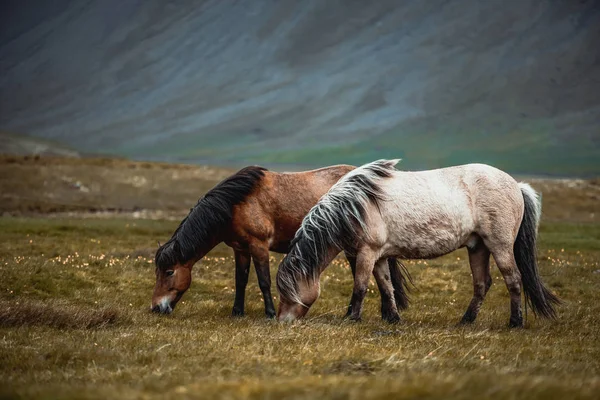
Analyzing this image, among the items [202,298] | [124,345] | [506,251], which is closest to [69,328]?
[124,345]

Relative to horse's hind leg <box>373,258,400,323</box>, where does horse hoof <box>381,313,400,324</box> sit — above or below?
below

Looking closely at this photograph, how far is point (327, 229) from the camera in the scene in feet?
41.4

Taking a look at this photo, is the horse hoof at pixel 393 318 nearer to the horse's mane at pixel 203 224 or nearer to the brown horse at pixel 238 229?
the brown horse at pixel 238 229

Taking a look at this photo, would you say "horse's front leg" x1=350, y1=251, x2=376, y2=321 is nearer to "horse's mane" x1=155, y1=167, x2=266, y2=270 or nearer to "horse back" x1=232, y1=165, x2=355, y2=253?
"horse back" x1=232, y1=165, x2=355, y2=253

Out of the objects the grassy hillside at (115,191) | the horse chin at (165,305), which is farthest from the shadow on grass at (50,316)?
the grassy hillside at (115,191)

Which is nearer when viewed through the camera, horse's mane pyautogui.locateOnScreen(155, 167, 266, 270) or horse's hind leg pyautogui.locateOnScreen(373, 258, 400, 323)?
horse's hind leg pyautogui.locateOnScreen(373, 258, 400, 323)

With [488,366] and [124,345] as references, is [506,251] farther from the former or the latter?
[124,345]

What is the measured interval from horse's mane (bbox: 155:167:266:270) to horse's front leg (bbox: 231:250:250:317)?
922 millimetres

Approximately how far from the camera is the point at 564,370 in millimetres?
8383

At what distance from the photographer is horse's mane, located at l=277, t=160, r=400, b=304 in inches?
492

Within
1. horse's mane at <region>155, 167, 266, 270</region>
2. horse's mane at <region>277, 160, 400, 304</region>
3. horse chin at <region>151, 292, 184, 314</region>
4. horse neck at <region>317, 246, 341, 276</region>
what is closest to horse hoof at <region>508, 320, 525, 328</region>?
horse's mane at <region>277, 160, 400, 304</region>

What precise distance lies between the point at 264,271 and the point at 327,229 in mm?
2515

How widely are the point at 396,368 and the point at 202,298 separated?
31.3ft

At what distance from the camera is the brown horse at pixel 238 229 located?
14.4 metres
